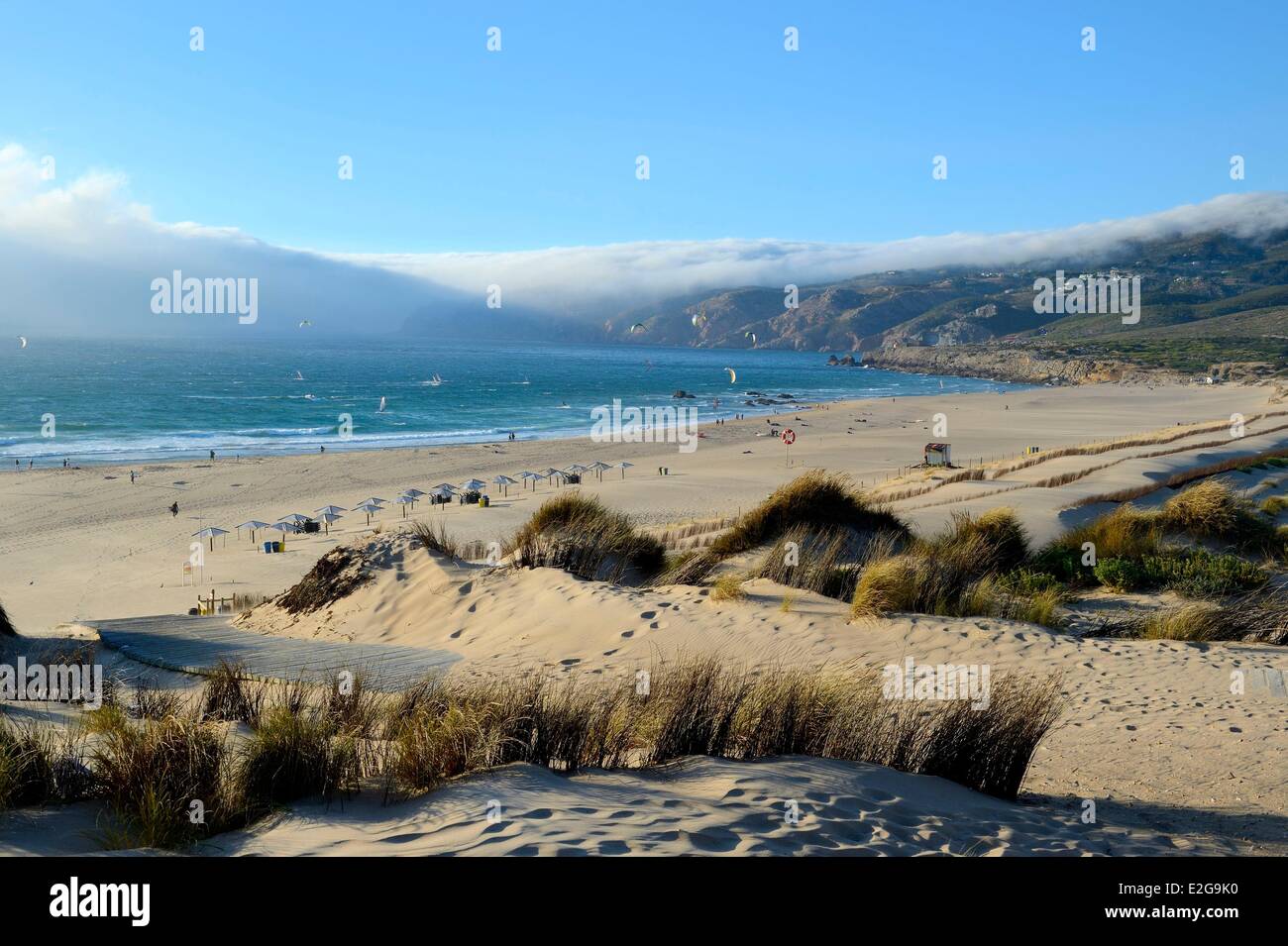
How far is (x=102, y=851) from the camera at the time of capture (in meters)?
3.85

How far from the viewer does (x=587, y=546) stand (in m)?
13.7

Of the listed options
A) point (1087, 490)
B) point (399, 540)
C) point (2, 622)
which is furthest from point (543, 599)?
point (1087, 490)

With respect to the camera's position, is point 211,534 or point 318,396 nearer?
point 211,534

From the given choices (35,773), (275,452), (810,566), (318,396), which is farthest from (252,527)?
(318,396)

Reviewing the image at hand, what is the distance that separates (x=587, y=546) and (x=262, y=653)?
15.7 feet

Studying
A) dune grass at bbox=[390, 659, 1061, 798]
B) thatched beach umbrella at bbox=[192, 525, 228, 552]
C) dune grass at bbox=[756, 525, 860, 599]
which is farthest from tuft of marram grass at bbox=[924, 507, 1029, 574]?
thatched beach umbrella at bbox=[192, 525, 228, 552]

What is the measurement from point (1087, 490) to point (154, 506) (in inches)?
1345

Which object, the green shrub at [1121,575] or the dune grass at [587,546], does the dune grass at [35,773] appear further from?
the green shrub at [1121,575]

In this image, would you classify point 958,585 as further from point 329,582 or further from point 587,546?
point 329,582

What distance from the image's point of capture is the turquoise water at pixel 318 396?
188 feet

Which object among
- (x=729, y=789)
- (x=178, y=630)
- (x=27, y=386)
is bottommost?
(x=178, y=630)

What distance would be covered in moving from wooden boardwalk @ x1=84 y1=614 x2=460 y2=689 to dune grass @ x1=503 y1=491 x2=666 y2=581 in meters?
3.08

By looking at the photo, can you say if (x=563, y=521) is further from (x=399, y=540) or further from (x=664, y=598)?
(x=664, y=598)
